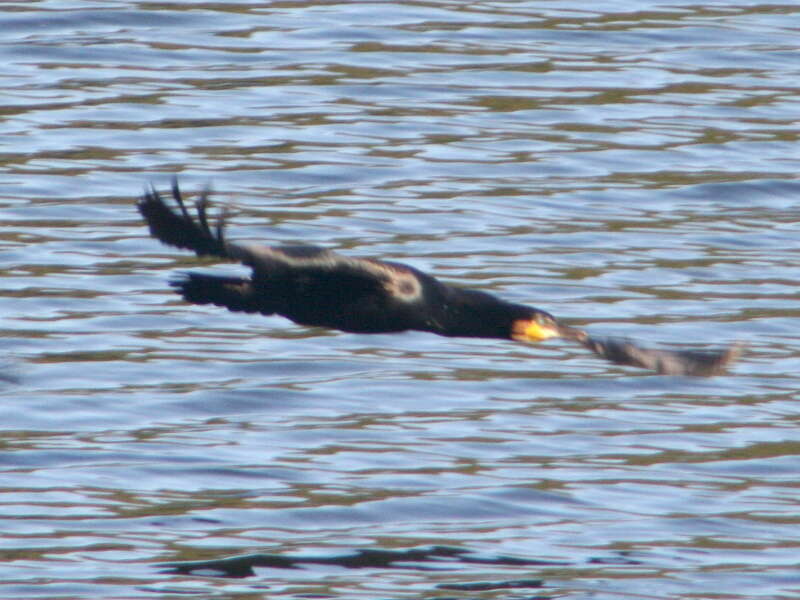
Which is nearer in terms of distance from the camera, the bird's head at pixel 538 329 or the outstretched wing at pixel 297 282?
the outstretched wing at pixel 297 282

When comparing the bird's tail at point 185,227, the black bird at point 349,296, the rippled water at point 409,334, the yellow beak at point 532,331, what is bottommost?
the rippled water at point 409,334

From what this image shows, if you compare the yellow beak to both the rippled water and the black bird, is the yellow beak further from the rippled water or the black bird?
the rippled water

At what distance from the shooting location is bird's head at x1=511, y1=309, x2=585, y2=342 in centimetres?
930

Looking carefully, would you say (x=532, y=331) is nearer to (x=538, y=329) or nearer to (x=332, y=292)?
(x=538, y=329)

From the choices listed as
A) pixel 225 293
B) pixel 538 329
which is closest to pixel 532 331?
pixel 538 329

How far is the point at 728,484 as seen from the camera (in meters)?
10.5

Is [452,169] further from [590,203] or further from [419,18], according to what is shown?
[419,18]

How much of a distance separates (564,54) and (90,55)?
3313 millimetres

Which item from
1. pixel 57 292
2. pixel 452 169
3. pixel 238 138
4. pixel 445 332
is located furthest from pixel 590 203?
pixel 445 332

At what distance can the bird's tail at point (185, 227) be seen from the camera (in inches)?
348

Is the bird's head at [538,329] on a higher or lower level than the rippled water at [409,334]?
higher

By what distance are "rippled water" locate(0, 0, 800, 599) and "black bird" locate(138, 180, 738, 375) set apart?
2.92 ft

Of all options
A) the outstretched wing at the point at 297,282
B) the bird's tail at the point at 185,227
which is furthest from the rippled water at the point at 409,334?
the bird's tail at the point at 185,227

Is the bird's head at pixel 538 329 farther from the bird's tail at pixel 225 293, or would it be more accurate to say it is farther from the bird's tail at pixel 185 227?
the bird's tail at pixel 185 227
